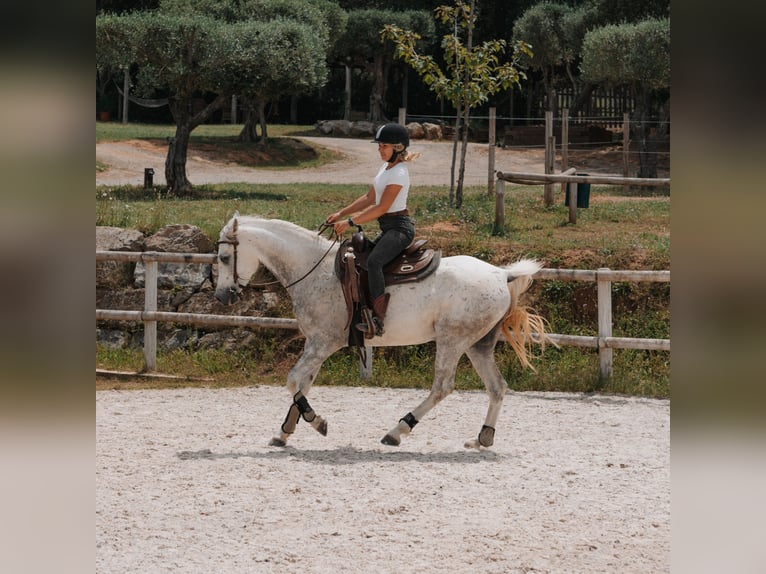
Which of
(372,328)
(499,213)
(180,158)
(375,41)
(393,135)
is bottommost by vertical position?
(372,328)

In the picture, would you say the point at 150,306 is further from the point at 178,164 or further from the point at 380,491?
the point at 178,164

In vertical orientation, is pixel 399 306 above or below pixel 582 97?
below

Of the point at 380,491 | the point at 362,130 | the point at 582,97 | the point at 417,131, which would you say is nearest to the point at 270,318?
the point at 380,491

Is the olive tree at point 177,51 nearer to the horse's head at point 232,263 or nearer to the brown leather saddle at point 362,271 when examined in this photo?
the horse's head at point 232,263

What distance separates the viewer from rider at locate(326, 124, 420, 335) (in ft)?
22.7

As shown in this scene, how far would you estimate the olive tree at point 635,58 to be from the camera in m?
25.7

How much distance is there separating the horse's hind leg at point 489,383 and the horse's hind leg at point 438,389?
0.24 metres

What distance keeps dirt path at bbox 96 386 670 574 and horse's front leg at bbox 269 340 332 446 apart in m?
0.21

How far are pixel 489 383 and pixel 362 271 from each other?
4.18 ft

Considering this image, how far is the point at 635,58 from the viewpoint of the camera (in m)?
26.0

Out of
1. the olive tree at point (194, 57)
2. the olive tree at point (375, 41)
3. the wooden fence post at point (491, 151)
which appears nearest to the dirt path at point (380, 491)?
the wooden fence post at point (491, 151)
